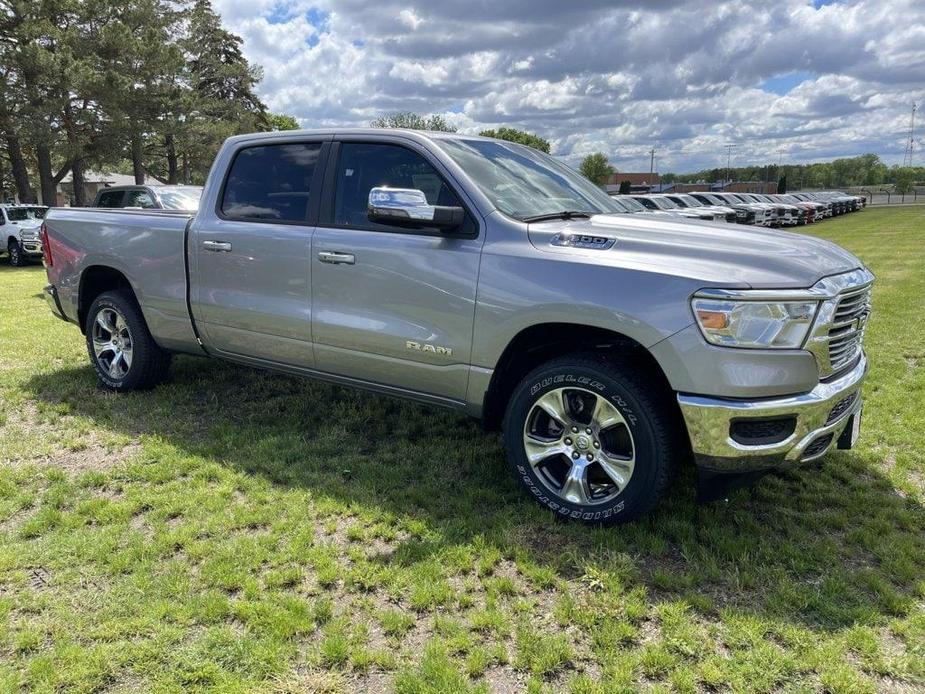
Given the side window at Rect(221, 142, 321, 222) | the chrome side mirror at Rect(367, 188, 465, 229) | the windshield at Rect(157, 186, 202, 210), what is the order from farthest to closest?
the windshield at Rect(157, 186, 202, 210) → the side window at Rect(221, 142, 321, 222) → the chrome side mirror at Rect(367, 188, 465, 229)

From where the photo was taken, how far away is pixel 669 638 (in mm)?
2635

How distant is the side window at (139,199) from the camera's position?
42.5 ft

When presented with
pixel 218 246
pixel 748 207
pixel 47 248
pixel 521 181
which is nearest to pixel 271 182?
pixel 218 246

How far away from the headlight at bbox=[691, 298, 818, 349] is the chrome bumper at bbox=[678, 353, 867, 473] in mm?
252

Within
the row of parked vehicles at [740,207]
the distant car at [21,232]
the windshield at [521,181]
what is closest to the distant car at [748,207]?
the row of parked vehicles at [740,207]

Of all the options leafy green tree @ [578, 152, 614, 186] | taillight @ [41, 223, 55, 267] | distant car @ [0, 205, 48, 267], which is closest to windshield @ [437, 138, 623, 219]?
taillight @ [41, 223, 55, 267]

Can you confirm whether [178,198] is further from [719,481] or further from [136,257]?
[719,481]

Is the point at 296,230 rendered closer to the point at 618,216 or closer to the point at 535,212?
the point at 535,212

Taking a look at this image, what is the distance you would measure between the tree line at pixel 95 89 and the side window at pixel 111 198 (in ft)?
42.0

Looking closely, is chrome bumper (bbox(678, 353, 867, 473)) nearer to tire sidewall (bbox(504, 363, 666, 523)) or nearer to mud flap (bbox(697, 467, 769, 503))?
mud flap (bbox(697, 467, 769, 503))

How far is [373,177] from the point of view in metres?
4.13

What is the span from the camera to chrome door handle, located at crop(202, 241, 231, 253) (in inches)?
183

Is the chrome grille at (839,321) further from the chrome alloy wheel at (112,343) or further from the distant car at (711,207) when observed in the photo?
the distant car at (711,207)

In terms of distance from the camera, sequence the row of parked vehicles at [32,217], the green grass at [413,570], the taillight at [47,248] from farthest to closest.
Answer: the row of parked vehicles at [32,217]
the taillight at [47,248]
the green grass at [413,570]
